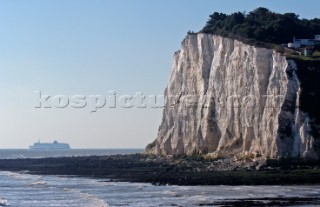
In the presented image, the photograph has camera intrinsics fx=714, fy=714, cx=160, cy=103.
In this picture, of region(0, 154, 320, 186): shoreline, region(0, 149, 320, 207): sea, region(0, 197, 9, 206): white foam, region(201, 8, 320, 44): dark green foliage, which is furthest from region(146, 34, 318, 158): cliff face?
region(0, 197, 9, 206): white foam

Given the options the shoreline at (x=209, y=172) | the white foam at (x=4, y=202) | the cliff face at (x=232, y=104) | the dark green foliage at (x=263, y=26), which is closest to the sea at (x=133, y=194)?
the white foam at (x=4, y=202)

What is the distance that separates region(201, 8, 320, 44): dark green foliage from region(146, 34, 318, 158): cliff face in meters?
3.00

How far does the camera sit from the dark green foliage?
226 ft

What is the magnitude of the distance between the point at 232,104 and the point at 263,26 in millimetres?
14382

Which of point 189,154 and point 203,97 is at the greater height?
point 203,97

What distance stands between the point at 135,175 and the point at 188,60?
21921 mm

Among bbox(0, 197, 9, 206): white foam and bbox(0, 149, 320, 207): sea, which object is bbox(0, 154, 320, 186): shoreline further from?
bbox(0, 197, 9, 206): white foam

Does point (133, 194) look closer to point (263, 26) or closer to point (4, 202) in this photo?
point (4, 202)

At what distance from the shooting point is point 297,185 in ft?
137

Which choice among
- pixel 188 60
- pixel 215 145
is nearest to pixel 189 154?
pixel 215 145

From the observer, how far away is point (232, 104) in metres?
61.8

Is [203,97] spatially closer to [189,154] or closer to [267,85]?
[189,154]

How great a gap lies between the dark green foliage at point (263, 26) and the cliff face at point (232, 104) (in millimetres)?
3000

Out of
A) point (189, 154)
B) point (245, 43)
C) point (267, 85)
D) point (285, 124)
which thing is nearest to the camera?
point (285, 124)
